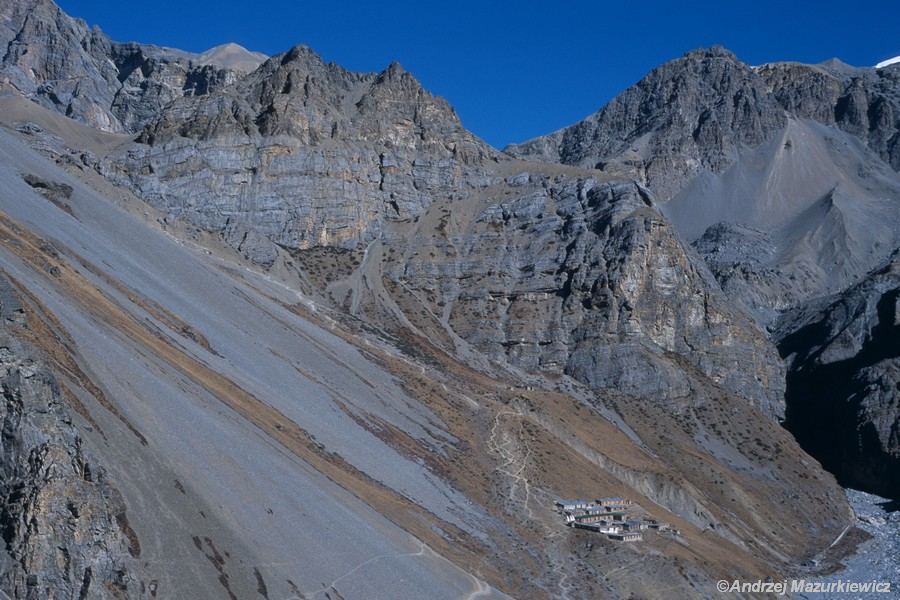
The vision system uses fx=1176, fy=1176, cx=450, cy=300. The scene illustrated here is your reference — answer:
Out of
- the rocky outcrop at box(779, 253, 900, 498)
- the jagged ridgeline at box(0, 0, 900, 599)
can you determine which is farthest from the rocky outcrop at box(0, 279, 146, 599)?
the rocky outcrop at box(779, 253, 900, 498)

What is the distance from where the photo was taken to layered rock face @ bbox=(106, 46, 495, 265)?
467ft

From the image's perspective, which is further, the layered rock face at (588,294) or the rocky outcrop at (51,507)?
the layered rock face at (588,294)

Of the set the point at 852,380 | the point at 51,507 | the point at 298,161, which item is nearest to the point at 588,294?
the point at 852,380

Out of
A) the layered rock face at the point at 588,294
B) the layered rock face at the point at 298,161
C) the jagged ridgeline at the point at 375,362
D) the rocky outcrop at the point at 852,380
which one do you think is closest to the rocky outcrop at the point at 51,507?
the jagged ridgeline at the point at 375,362

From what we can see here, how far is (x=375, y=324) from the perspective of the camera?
422 ft

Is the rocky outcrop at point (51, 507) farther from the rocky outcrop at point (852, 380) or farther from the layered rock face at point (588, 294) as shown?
the rocky outcrop at point (852, 380)

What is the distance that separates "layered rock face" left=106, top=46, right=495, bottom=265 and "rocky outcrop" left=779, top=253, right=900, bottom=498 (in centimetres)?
4950

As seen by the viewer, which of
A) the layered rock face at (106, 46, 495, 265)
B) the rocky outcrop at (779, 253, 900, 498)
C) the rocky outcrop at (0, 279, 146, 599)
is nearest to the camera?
the rocky outcrop at (0, 279, 146, 599)

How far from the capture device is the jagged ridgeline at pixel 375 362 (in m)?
50.1

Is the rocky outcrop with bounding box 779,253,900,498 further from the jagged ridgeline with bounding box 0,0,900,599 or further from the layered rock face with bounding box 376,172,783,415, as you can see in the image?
the layered rock face with bounding box 376,172,783,415

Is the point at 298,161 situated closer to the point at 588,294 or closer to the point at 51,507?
the point at 588,294

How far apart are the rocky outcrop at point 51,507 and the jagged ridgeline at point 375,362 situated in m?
0.11

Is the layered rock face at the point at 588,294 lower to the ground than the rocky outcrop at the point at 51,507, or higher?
higher

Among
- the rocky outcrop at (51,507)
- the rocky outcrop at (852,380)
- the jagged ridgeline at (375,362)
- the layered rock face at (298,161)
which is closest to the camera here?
the rocky outcrop at (51,507)
